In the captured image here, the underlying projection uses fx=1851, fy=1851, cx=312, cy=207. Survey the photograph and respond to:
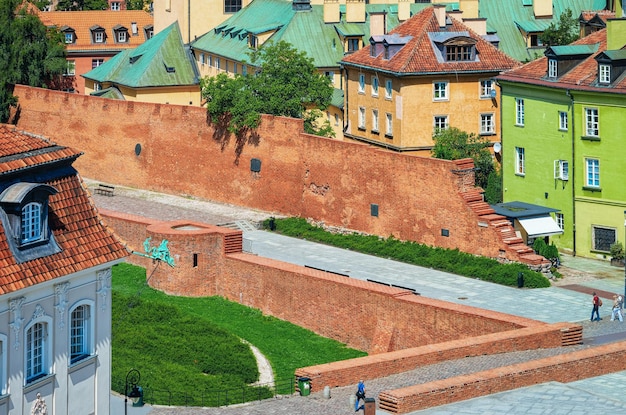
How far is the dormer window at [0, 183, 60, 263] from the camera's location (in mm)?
36062

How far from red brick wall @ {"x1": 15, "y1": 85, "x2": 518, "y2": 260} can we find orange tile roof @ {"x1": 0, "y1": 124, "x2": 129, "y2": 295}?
78.8 ft

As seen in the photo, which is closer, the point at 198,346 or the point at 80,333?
the point at 80,333

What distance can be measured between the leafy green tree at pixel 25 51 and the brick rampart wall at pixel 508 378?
144 feet

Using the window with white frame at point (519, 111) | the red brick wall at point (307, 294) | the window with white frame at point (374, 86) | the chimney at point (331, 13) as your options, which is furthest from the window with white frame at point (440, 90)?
the red brick wall at point (307, 294)

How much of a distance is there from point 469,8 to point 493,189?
55.6 feet

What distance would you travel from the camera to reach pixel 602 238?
6178 centimetres

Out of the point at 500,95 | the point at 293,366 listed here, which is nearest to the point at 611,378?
the point at 293,366

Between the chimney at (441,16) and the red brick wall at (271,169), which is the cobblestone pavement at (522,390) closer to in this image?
the red brick wall at (271,169)

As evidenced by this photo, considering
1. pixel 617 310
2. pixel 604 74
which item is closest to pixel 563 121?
pixel 604 74

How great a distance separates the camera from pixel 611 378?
4284 centimetres

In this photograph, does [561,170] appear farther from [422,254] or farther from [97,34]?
[97,34]

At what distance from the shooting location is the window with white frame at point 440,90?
2844 inches

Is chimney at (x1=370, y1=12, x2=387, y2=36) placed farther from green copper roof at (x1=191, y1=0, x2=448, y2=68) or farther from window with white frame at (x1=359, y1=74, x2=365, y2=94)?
window with white frame at (x1=359, y1=74, x2=365, y2=94)

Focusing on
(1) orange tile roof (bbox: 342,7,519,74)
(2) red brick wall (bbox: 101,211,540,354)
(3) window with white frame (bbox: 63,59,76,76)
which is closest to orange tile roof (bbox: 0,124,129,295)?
(2) red brick wall (bbox: 101,211,540,354)
